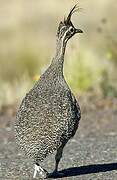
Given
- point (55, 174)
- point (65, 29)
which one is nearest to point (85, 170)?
point (55, 174)

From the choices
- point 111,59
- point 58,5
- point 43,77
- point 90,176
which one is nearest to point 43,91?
point 43,77

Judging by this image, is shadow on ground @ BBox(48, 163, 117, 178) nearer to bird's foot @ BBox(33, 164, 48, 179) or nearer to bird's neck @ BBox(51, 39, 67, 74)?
bird's foot @ BBox(33, 164, 48, 179)

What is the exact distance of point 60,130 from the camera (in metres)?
10.9

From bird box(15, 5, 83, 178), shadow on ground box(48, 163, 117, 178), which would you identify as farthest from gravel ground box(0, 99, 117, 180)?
bird box(15, 5, 83, 178)

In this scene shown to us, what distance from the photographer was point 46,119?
10906mm

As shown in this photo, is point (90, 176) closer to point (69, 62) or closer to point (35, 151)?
point (35, 151)

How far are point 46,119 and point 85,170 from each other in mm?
1245

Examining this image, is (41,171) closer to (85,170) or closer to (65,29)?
(85,170)

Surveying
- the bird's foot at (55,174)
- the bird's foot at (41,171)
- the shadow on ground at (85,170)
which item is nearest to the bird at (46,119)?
the bird's foot at (41,171)

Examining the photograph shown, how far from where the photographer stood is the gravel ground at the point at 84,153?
459 inches

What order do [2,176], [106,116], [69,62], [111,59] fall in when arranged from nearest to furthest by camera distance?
[2,176]
[106,116]
[69,62]
[111,59]

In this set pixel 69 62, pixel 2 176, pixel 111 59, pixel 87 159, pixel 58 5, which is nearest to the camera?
pixel 2 176

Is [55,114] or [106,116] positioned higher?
[55,114]

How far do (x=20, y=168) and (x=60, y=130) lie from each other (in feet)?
4.74
